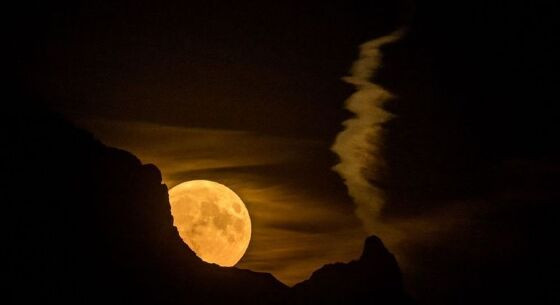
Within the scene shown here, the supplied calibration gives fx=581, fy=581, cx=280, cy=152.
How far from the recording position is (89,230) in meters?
5.25

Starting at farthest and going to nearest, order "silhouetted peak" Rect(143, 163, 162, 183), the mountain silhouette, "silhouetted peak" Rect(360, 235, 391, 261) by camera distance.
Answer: "silhouetted peak" Rect(360, 235, 391, 261)
"silhouetted peak" Rect(143, 163, 162, 183)
the mountain silhouette

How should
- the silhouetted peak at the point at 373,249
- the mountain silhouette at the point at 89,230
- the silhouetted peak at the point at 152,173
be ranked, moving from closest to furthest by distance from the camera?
1. the mountain silhouette at the point at 89,230
2. the silhouetted peak at the point at 152,173
3. the silhouetted peak at the point at 373,249

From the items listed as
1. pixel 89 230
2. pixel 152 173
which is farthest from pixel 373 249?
pixel 89 230

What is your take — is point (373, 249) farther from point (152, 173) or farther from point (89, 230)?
point (89, 230)

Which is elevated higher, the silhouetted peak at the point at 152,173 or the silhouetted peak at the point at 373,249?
the silhouetted peak at the point at 152,173

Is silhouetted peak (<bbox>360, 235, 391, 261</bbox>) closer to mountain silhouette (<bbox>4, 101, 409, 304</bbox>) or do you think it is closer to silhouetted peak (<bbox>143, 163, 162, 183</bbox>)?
mountain silhouette (<bbox>4, 101, 409, 304</bbox>)

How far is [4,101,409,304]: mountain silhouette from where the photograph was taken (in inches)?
196

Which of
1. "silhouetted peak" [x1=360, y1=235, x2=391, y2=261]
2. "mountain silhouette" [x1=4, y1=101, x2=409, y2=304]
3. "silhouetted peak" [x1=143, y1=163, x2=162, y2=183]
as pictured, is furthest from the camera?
"silhouetted peak" [x1=360, y1=235, x2=391, y2=261]

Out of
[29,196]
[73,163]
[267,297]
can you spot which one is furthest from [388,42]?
[29,196]

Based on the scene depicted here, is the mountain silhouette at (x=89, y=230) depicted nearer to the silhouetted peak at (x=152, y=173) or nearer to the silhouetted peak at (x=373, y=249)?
the silhouetted peak at (x=152, y=173)

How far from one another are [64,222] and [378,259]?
12.9 feet

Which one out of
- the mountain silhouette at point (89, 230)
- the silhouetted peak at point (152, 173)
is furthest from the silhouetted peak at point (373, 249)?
the silhouetted peak at point (152, 173)

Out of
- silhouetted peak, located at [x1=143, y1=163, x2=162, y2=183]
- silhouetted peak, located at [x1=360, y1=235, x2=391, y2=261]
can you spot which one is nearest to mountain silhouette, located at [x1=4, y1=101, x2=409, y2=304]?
silhouetted peak, located at [x1=143, y1=163, x2=162, y2=183]

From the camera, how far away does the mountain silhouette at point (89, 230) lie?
196 inches
